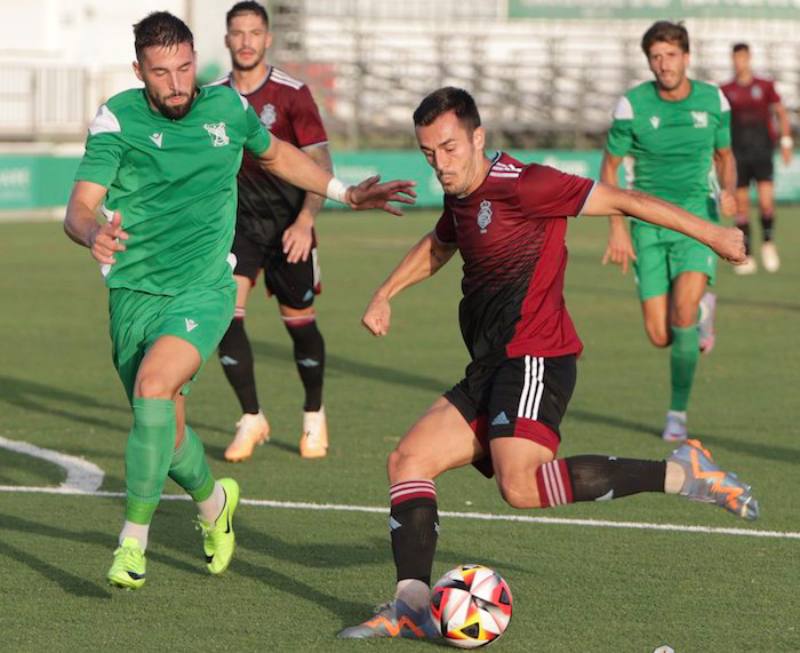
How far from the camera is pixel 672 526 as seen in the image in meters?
7.60

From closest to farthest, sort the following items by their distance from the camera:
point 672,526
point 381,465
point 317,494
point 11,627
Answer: point 11,627 < point 672,526 < point 317,494 < point 381,465

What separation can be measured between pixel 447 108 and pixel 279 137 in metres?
3.69

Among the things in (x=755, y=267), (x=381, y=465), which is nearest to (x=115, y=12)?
(x=755, y=267)

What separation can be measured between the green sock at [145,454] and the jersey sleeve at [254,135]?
1.26 meters

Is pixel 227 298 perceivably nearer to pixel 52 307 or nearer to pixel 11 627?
pixel 11 627

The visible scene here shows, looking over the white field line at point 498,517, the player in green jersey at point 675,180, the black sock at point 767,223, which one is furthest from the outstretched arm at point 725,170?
the black sock at point 767,223

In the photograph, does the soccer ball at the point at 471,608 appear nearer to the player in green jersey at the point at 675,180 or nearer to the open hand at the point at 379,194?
the open hand at the point at 379,194

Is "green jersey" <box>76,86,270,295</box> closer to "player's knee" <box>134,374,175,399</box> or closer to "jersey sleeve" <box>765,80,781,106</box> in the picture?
"player's knee" <box>134,374,175,399</box>

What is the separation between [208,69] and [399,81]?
6539 mm

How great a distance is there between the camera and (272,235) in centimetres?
970

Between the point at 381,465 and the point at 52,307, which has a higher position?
the point at 381,465

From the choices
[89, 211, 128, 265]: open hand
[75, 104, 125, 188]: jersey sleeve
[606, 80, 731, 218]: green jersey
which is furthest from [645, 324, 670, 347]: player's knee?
[89, 211, 128, 265]: open hand

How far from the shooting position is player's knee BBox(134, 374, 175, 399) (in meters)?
6.19

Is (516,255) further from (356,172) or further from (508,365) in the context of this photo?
(356,172)
